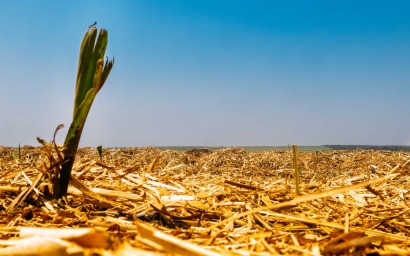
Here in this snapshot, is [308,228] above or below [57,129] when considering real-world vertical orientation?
below

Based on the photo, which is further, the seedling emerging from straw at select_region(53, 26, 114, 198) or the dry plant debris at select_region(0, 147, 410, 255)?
the seedling emerging from straw at select_region(53, 26, 114, 198)

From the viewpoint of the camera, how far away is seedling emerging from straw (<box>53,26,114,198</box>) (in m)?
1.83

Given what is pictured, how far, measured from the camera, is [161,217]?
170cm

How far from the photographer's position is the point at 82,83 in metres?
1.88

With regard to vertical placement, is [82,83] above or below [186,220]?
above

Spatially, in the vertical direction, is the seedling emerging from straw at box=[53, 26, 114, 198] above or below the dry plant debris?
above

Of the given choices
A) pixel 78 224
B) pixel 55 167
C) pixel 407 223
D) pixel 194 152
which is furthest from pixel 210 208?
pixel 194 152

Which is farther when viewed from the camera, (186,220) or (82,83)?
(82,83)

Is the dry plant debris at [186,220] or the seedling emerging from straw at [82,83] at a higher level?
the seedling emerging from straw at [82,83]

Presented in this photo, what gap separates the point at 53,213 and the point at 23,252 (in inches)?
35.5

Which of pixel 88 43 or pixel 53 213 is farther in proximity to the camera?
pixel 88 43

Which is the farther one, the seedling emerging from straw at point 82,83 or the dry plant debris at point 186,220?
the seedling emerging from straw at point 82,83

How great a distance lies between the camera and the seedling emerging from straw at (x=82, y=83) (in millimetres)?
1830

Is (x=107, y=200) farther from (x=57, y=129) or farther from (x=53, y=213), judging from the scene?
(x=57, y=129)
